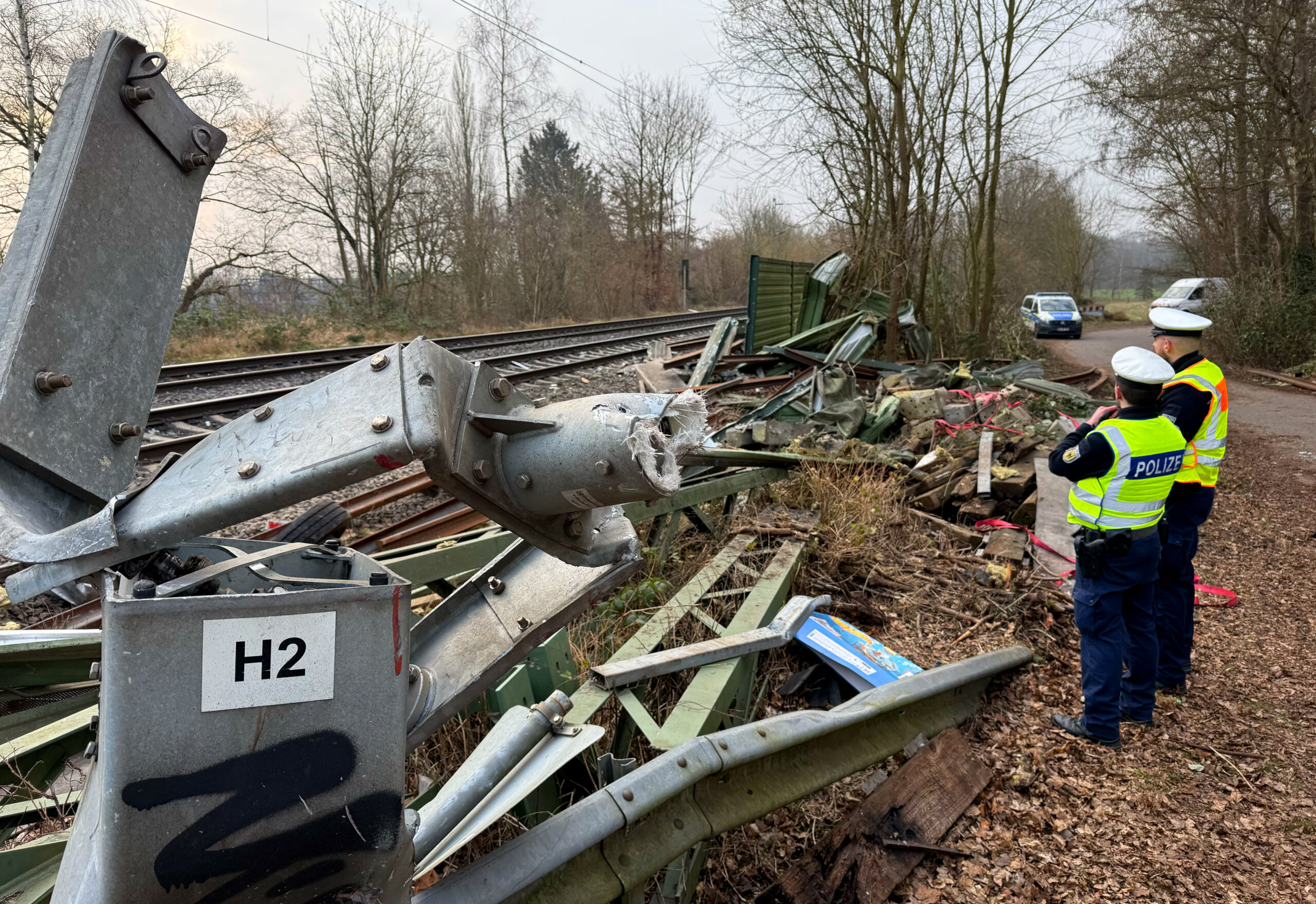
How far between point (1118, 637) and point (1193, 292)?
19875 millimetres

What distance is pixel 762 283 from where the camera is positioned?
1282 cm

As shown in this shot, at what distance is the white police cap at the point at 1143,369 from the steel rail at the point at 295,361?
6903 millimetres

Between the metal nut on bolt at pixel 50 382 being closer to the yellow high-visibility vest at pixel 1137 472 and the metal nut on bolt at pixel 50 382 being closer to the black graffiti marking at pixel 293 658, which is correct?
the black graffiti marking at pixel 293 658

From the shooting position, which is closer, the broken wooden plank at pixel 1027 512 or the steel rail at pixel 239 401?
the broken wooden plank at pixel 1027 512

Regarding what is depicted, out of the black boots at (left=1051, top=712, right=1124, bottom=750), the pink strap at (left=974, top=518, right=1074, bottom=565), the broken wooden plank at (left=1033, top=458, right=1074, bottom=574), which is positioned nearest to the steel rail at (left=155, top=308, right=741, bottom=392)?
the pink strap at (left=974, top=518, right=1074, bottom=565)

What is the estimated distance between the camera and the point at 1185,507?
439 centimetres

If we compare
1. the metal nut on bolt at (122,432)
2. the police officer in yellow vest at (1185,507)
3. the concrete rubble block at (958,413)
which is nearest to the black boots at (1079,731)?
the police officer in yellow vest at (1185,507)

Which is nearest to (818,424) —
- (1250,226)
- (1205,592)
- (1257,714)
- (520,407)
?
(1205,592)

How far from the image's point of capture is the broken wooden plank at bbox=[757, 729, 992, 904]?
267 cm

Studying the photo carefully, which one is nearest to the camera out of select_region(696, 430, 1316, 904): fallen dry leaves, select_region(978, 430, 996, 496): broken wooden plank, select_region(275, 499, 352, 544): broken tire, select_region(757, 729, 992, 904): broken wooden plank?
select_region(757, 729, 992, 904): broken wooden plank

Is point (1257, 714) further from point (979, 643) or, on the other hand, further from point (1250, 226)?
point (1250, 226)

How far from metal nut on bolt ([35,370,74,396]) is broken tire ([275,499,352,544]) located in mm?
3362

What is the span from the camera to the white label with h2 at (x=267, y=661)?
115 centimetres

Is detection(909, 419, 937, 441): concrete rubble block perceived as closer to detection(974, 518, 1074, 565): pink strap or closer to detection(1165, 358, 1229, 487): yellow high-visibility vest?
detection(974, 518, 1074, 565): pink strap
